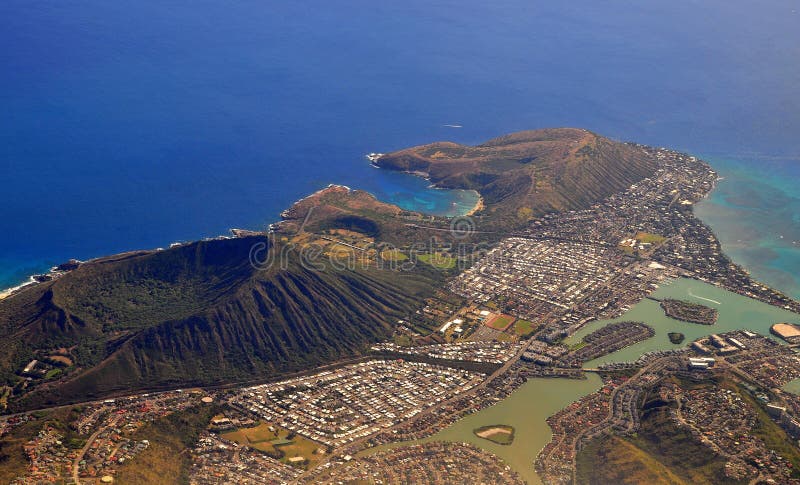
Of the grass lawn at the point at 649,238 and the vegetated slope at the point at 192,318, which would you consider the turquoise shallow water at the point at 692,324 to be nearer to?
the grass lawn at the point at 649,238

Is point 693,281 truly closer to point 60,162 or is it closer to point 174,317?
point 174,317

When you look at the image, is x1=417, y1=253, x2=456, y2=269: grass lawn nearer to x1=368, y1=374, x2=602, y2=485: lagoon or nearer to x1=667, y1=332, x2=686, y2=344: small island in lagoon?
x1=368, y1=374, x2=602, y2=485: lagoon

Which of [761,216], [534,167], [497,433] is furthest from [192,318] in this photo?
[761,216]

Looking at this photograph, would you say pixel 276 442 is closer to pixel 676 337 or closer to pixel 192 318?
pixel 192 318

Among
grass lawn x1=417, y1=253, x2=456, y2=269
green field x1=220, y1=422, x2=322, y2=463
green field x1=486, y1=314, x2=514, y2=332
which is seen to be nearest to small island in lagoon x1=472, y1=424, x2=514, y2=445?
green field x1=220, y1=422, x2=322, y2=463

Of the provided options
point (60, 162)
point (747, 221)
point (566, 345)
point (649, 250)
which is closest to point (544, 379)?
point (566, 345)

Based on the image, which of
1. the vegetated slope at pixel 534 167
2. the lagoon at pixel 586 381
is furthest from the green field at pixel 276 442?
the vegetated slope at pixel 534 167

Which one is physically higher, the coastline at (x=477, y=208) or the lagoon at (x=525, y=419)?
the coastline at (x=477, y=208)
